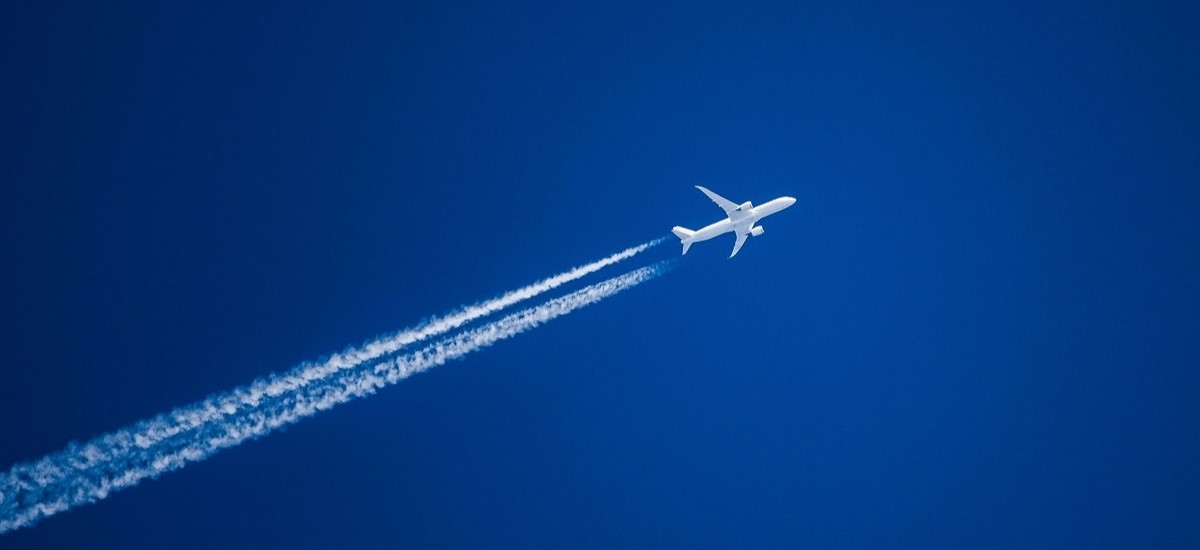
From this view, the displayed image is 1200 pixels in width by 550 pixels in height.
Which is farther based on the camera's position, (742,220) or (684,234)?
(742,220)

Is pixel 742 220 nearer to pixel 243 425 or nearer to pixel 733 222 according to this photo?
pixel 733 222

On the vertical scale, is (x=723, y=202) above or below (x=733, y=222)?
above

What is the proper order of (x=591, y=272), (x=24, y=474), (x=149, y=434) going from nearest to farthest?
(x=24, y=474)
(x=149, y=434)
(x=591, y=272)

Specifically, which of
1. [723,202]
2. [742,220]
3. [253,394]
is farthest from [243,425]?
[742,220]

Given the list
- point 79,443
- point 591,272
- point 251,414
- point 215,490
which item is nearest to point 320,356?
point 251,414

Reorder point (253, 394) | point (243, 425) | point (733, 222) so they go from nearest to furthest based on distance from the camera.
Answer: point (243, 425), point (253, 394), point (733, 222)

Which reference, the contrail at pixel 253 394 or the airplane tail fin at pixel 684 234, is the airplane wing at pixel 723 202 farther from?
the contrail at pixel 253 394

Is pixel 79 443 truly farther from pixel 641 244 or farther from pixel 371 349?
pixel 641 244
